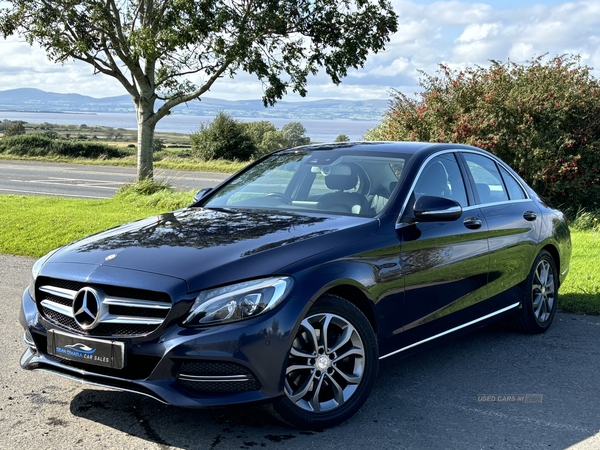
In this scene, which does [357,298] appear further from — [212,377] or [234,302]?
[212,377]

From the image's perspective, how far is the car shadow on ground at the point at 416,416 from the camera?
3848mm

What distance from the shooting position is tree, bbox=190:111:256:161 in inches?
1537

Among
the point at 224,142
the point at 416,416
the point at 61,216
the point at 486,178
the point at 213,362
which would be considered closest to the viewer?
the point at 213,362

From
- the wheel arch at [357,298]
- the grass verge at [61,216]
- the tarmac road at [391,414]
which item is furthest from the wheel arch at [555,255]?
the grass verge at [61,216]

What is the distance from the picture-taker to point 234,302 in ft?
12.0

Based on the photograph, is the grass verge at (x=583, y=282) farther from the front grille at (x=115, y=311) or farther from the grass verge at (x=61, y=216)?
the grass verge at (x=61, y=216)

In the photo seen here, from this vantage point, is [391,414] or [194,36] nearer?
[391,414]

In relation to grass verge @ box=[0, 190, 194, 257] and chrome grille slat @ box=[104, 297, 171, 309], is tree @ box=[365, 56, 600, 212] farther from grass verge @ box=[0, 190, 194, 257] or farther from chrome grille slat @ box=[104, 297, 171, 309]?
chrome grille slat @ box=[104, 297, 171, 309]

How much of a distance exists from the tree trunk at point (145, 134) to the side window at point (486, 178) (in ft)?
41.4

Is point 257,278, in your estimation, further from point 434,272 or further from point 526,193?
point 526,193

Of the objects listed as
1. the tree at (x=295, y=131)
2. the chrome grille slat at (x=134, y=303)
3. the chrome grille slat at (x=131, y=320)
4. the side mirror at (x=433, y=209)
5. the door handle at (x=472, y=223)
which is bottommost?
the chrome grille slat at (x=131, y=320)

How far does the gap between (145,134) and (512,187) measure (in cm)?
1309

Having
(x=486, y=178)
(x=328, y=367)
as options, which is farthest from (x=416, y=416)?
(x=486, y=178)

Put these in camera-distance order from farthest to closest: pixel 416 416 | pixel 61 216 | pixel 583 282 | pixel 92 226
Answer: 1. pixel 61 216
2. pixel 92 226
3. pixel 583 282
4. pixel 416 416
